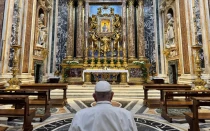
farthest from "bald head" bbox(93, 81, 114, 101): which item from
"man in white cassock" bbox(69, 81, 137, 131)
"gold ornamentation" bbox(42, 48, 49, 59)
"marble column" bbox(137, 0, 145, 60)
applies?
"marble column" bbox(137, 0, 145, 60)

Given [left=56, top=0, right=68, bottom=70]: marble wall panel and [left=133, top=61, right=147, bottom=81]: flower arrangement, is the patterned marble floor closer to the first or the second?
[left=133, top=61, right=147, bottom=81]: flower arrangement

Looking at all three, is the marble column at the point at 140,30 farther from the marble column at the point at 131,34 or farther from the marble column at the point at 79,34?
the marble column at the point at 79,34

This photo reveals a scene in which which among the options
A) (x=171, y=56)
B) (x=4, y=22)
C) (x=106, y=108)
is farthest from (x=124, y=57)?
(x=106, y=108)

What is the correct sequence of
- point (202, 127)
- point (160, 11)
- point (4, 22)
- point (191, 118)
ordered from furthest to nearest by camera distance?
point (160, 11) < point (4, 22) < point (202, 127) < point (191, 118)

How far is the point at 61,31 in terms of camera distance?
12.1 m

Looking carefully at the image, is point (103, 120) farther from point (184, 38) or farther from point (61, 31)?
point (61, 31)

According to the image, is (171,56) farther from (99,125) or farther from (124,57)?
(99,125)

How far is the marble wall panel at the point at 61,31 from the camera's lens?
11878 mm

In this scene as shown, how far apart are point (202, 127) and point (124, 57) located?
8.24m

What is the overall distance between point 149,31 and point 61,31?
6.71 metres

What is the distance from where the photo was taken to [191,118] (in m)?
2.85

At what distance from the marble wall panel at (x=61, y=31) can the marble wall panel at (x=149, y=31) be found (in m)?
6.17

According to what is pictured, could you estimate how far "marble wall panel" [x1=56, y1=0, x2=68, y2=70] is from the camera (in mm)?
11878

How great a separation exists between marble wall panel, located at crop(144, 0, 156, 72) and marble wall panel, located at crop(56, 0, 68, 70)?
6171 mm
